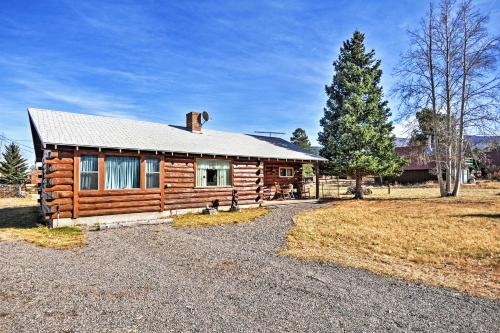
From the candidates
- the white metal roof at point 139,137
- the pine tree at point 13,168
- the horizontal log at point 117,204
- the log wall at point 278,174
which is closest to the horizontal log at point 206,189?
the horizontal log at point 117,204

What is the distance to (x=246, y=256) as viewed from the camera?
9.02 m

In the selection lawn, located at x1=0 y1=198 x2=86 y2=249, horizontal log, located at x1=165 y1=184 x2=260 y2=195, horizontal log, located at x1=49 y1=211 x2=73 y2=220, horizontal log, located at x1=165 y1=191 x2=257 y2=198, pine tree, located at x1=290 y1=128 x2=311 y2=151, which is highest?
pine tree, located at x1=290 y1=128 x2=311 y2=151

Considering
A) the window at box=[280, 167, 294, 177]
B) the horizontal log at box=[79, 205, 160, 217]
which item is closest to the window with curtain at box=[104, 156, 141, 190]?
the horizontal log at box=[79, 205, 160, 217]

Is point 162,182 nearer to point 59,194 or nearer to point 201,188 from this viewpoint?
point 201,188

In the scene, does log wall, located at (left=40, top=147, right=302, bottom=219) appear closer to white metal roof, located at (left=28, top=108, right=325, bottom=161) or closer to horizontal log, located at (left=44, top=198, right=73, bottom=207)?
horizontal log, located at (left=44, top=198, right=73, bottom=207)

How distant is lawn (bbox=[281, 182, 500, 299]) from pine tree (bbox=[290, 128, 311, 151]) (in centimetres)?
4906

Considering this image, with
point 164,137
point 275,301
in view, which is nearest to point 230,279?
point 275,301

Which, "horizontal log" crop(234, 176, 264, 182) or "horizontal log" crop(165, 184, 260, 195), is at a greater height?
"horizontal log" crop(234, 176, 264, 182)

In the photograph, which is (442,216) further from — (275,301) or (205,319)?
(205,319)

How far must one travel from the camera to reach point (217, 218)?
15.5 m

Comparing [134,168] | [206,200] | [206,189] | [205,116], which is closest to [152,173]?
[134,168]

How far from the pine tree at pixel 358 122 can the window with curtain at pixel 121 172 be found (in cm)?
1445

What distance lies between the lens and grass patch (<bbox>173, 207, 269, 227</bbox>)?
14.2 meters

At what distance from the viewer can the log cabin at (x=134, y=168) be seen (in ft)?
43.5
